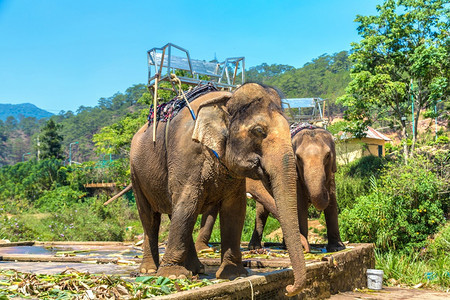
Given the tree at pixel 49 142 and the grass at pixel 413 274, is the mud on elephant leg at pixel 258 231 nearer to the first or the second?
the grass at pixel 413 274

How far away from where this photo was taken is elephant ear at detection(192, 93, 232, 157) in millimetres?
5172

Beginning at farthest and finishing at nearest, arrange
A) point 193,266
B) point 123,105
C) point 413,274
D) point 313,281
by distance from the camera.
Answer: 1. point 123,105
2. point 413,274
3. point 313,281
4. point 193,266

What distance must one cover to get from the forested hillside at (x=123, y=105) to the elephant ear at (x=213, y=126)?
33853mm

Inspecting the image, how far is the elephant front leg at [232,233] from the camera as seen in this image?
5.68m

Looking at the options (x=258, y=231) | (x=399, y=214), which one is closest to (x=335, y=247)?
(x=258, y=231)

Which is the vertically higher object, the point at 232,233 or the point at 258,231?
the point at 232,233

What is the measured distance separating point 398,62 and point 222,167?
21400 millimetres

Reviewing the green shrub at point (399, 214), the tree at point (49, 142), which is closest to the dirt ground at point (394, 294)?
the green shrub at point (399, 214)

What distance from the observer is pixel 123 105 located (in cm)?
12862

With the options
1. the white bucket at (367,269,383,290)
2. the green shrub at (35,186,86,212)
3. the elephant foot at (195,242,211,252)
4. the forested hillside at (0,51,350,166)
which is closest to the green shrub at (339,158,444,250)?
the white bucket at (367,269,383,290)

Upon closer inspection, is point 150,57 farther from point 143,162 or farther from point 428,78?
point 428,78

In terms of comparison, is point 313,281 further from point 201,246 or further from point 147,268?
point 201,246

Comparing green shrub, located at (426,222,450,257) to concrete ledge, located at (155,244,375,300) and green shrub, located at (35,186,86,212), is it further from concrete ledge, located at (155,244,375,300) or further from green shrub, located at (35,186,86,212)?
green shrub, located at (35,186,86,212)

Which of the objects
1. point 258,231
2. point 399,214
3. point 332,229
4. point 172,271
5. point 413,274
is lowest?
point 413,274
